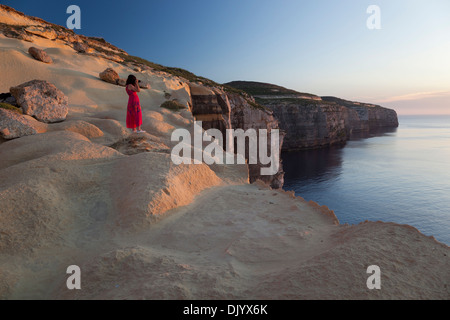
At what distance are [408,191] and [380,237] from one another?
3954 centimetres

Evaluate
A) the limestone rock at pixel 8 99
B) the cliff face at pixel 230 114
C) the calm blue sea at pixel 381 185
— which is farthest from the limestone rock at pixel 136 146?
the calm blue sea at pixel 381 185

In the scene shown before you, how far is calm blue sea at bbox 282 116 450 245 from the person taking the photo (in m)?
28.7

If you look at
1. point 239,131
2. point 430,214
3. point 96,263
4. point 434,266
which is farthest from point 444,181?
point 96,263

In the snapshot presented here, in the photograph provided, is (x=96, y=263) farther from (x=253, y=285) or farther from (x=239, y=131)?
(x=239, y=131)

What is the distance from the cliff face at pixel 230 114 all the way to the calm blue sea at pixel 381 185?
30.0 ft

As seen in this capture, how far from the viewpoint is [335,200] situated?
117 ft

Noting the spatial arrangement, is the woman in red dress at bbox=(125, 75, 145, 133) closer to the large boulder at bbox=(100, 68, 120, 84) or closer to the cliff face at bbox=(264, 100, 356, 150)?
the large boulder at bbox=(100, 68, 120, 84)

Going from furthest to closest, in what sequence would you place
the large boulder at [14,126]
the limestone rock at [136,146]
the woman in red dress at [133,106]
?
the woman in red dress at [133,106] < the limestone rock at [136,146] < the large boulder at [14,126]

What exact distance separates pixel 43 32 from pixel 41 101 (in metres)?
26.2

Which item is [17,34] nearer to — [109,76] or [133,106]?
[109,76]

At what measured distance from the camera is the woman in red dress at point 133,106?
39.5ft

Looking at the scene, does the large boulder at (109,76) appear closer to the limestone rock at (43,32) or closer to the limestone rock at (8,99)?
the limestone rock at (8,99)

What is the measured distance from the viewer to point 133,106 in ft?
39.7

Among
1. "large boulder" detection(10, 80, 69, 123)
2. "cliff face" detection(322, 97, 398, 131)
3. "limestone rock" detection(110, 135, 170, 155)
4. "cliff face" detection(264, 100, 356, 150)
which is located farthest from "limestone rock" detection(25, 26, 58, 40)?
"cliff face" detection(322, 97, 398, 131)
